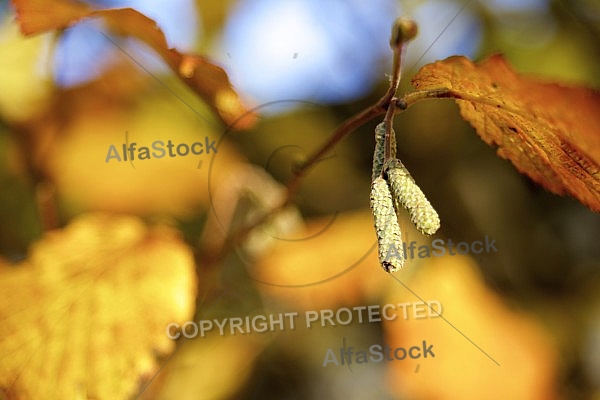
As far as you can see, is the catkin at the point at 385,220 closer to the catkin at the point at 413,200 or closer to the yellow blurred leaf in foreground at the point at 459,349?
the catkin at the point at 413,200

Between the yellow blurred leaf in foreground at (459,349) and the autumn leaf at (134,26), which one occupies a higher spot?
the autumn leaf at (134,26)

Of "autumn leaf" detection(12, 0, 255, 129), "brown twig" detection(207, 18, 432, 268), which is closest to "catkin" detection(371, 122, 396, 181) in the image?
"brown twig" detection(207, 18, 432, 268)

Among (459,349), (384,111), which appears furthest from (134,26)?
(459,349)

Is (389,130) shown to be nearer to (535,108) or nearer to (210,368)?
(535,108)

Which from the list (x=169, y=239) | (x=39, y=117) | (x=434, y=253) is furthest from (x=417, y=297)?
(x=39, y=117)

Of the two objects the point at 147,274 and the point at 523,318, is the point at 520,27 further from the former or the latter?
the point at 147,274

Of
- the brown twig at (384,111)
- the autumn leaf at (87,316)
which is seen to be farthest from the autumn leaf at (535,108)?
the autumn leaf at (87,316)

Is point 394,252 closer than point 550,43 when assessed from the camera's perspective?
Yes
